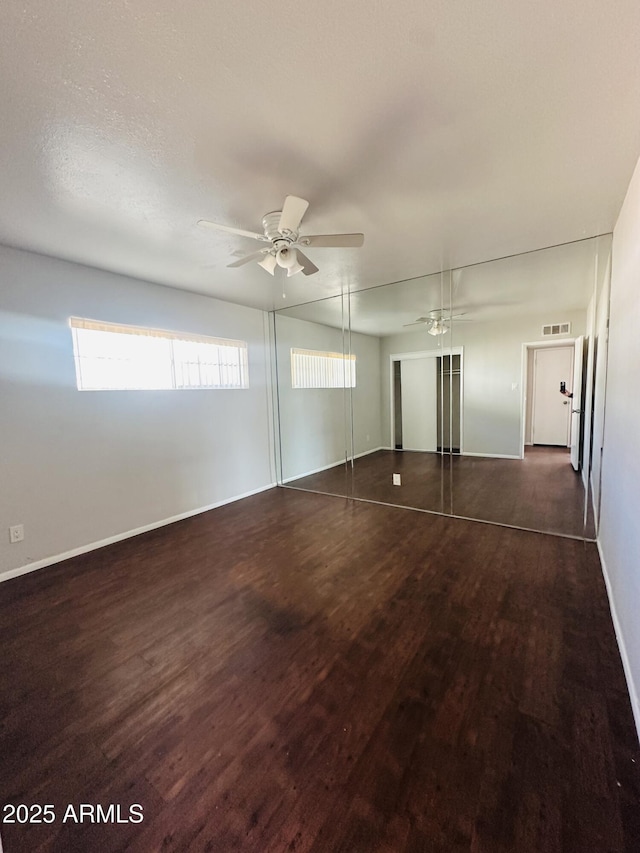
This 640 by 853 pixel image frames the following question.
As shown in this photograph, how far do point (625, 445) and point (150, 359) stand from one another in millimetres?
3948

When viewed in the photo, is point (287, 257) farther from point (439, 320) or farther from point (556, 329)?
Answer: point (556, 329)

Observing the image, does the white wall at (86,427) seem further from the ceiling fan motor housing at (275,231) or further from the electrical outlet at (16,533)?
the ceiling fan motor housing at (275,231)

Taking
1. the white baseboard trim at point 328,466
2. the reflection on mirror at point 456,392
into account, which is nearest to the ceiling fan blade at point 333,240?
the reflection on mirror at point 456,392

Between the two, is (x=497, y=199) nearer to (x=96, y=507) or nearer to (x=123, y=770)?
(x=123, y=770)

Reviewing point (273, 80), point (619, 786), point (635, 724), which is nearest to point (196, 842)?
point (619, 786)

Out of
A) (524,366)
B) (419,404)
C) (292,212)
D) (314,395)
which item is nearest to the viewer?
(292,212)

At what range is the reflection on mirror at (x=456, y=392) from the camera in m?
3.41

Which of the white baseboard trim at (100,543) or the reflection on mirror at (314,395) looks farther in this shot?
the reflection on mirror at (314,395)

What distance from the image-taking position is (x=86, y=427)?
10.1 ft

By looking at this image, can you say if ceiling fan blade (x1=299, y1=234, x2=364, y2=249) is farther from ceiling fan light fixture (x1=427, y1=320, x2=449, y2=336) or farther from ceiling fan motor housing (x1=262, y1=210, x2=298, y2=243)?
ceiling fan light fixture (x1=427, y1=320, x2=449, y2=336)

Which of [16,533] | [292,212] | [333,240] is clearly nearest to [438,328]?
[333,240]

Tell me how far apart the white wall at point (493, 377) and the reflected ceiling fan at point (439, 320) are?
76mm

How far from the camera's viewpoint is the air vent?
4.05m

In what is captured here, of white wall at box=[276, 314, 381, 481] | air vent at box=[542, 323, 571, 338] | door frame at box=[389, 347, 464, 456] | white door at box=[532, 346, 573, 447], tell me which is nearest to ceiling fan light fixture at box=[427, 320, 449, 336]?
door frame at box=[389, 347, 464, 456]
